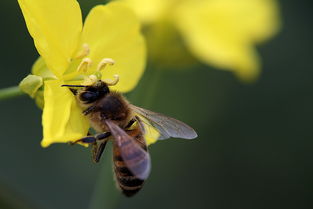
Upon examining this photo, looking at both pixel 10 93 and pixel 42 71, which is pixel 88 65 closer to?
pixel 42 71

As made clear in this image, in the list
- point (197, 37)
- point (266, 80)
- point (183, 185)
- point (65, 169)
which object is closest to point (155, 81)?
point (197, 37)

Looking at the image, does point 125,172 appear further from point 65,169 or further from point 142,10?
point 65,169

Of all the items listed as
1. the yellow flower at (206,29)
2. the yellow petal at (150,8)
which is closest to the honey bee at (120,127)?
the yellow flower at (206,29)

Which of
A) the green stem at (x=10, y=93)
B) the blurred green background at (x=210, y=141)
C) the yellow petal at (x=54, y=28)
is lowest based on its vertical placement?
the blurred green background at (x=210, y=141)

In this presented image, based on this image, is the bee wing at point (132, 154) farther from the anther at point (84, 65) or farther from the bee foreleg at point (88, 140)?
the anther at point (84, 65)

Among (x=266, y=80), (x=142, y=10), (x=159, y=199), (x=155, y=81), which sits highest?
(x=142, y=10)

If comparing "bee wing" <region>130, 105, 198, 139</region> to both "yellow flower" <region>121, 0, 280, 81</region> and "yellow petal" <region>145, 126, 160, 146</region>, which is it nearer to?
"yellow petal" <region>145, 126, 160, 146</region>
